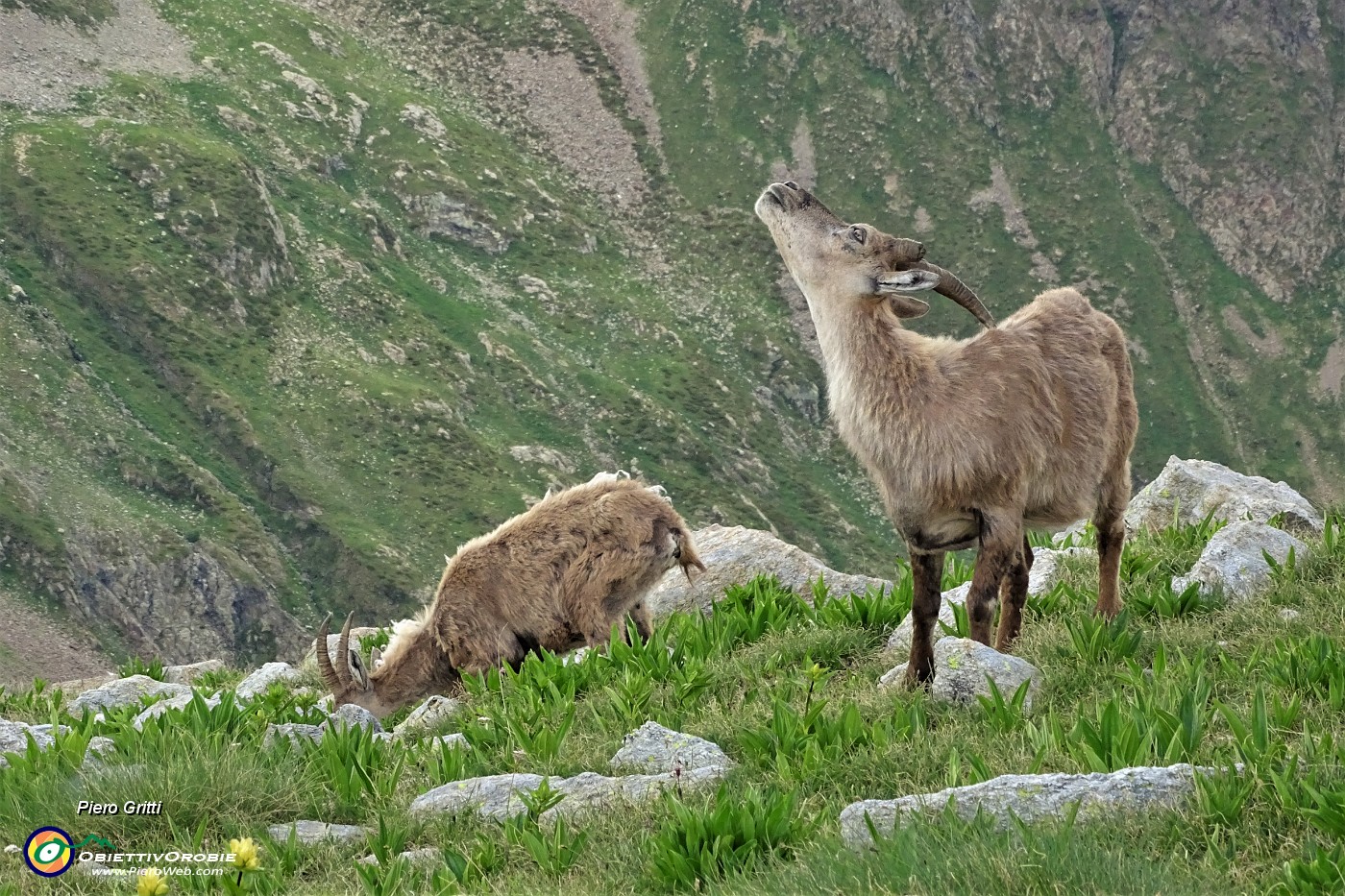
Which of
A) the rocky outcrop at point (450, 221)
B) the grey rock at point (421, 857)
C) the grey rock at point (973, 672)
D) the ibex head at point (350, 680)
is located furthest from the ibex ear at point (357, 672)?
the rocky outcrop at point (450, 221)

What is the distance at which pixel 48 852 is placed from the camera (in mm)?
7133

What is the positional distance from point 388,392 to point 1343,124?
140 m

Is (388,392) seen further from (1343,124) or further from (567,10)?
(1343,124)

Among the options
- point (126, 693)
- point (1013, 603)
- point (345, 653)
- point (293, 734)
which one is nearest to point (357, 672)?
point (345, 653)

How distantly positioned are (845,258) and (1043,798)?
4.69 m

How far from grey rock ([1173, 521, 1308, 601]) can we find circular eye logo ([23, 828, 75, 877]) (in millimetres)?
7897

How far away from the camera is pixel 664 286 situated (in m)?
168

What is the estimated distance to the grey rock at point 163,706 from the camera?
9.92 meters

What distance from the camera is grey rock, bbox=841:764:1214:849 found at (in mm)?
6086

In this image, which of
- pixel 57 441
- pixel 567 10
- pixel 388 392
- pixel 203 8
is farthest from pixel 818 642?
pixel 567 10

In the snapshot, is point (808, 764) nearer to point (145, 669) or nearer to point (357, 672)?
point (357, 672)

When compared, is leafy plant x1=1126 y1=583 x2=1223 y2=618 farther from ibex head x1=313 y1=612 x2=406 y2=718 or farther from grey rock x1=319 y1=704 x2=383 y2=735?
ibex head x1=313 y1=612 x2=406 y2=718

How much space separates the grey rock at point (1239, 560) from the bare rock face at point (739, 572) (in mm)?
3791

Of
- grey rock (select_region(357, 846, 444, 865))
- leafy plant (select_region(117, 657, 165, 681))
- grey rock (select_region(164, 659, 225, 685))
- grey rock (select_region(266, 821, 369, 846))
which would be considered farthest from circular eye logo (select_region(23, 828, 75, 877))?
grey rock (select_region(164, 659, 225, 685))
